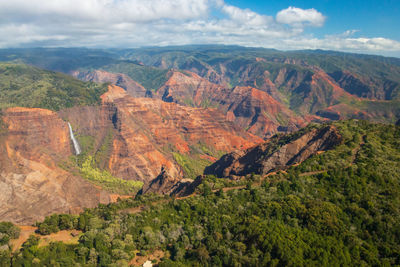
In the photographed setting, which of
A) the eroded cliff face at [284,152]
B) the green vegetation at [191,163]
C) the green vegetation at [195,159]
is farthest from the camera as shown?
the green vegetation at [195,159]

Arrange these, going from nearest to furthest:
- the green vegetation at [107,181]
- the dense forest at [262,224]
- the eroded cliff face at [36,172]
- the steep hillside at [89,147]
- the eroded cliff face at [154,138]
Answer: the dense forest at [262,224] < the eroded cliff face at [36,172] < the steep hillside at [89,147] < the green vegetation at [107,181] < the eroded cliff face at [154,138]

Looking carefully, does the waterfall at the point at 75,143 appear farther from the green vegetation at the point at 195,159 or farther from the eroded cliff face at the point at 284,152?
the eroded cliff face at the point at 284,152

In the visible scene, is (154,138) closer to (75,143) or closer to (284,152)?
(75,143)

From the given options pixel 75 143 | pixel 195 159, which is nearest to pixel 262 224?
pixel 195 159

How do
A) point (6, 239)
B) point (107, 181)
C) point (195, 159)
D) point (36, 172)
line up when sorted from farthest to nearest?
1. point (195, 159)
2. point (107, 181)
3. point (36, 172)
4. point (6, 239)

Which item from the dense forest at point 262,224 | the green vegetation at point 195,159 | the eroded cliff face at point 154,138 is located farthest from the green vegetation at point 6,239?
the green vegetation at point 195,159

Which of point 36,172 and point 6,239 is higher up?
→ point 6,239

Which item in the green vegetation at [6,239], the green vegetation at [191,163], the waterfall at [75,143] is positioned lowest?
the green vegetation at [191,163]
